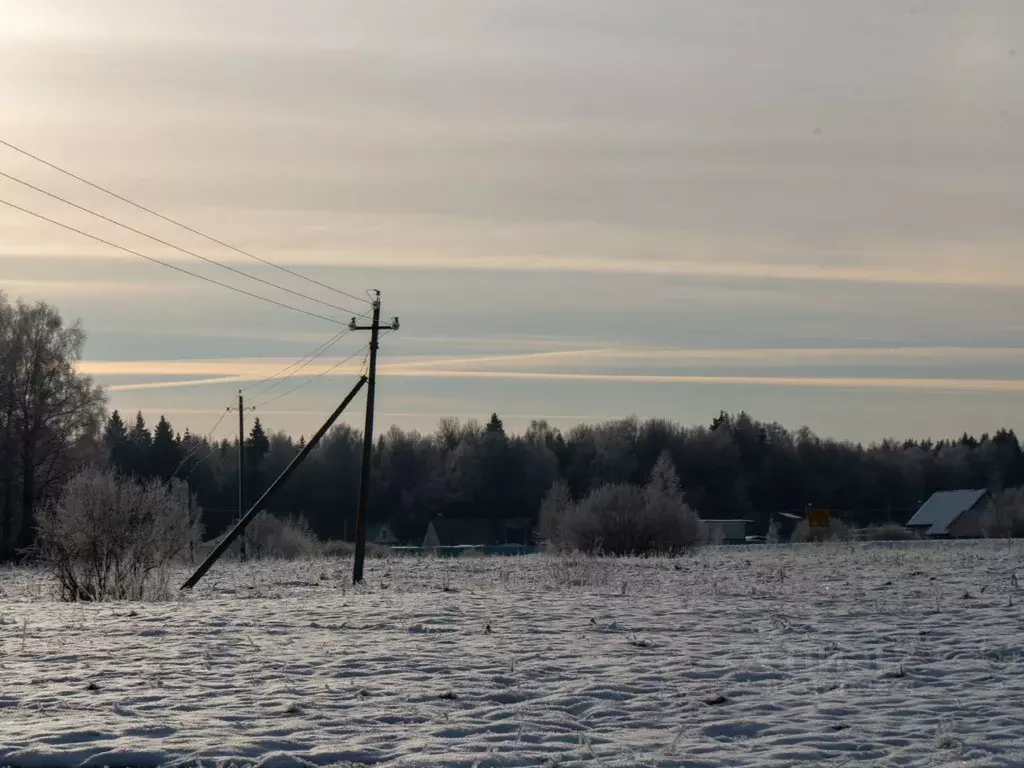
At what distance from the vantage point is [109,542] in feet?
83.9

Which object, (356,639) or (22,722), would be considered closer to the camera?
(22,722)

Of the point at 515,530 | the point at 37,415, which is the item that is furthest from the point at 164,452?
the point at 37,415

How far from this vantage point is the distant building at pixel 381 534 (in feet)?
342

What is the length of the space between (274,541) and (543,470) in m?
57.7

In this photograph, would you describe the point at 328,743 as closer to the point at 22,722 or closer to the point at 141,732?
the point at 141,732

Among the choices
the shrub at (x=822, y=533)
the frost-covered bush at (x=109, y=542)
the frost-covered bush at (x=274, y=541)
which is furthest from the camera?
the shrub at (x=822, y=533)

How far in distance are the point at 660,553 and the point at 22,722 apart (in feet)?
112

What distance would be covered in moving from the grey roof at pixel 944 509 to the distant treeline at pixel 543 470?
58.4ft

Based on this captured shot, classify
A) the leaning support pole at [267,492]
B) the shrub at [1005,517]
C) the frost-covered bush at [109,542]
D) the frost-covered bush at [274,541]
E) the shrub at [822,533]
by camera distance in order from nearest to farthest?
1. the frost-covered bush at [109,542]
2. the leaning support pole at [267,492]
3. the frost-covered bush at [274,541]
4. the shrub at [822,533]
5. the shrub at [1005,517]

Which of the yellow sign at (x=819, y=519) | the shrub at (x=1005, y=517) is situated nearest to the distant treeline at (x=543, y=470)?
the shrub at (x=1005, y=517)

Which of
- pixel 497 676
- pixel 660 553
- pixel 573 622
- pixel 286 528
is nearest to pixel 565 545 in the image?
pixel 660 553

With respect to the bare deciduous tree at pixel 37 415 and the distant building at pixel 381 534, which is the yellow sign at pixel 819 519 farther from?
the distant building at pixel 381 534

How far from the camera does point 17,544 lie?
2222 inches

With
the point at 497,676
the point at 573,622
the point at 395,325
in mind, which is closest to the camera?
the point at 497,676
